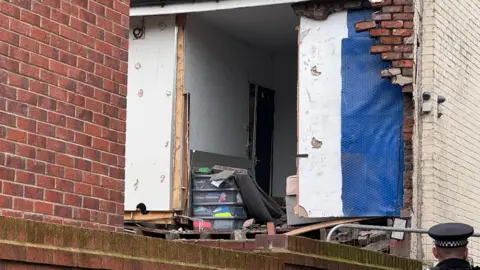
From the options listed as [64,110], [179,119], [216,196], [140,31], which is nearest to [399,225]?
[216,196]

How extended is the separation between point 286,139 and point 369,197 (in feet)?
11.7

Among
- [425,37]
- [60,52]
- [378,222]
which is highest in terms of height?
[425,37]

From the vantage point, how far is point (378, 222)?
13047mm

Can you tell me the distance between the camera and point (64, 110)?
6.29 metres

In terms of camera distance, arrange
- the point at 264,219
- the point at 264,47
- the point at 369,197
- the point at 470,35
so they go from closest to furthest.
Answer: the point at 369,197 < the point at 264,219 < the point at 470,35 < the point at 264,47

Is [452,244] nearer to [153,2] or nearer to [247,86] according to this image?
[153,2]

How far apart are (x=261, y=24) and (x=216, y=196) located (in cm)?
249

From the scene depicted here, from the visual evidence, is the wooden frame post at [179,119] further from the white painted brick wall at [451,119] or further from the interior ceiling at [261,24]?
the white painted brick wall at [451,119]

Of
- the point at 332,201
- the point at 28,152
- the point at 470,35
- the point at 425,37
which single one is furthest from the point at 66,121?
the point at 470,35

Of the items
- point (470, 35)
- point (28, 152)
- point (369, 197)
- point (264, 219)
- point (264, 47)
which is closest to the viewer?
point (28, 152)

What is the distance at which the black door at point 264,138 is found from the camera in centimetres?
1582

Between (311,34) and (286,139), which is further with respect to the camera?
(286,139)

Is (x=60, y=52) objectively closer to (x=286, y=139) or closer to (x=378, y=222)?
(x=378, y=222)

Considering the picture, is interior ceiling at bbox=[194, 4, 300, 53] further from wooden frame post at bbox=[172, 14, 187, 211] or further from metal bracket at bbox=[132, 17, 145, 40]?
metal bracket at bbox=[132, 17, 145, 40]
